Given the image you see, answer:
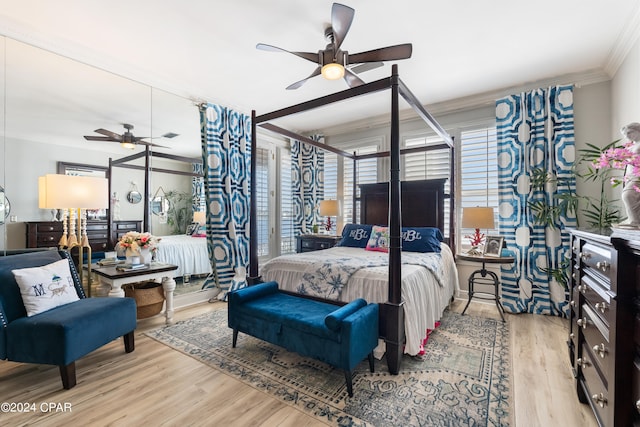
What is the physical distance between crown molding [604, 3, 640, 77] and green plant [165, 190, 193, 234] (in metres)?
4.77

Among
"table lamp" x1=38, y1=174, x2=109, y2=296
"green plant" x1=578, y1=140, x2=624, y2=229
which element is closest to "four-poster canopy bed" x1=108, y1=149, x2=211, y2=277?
"table lamp" x1=38, y1=174, x2=109, y2=296

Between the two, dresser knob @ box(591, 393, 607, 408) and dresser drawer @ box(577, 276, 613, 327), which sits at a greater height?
dresser drawer @ box(577, 276, 613, 327)

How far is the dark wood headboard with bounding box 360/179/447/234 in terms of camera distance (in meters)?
3.88

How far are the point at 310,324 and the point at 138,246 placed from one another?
2.14 metres

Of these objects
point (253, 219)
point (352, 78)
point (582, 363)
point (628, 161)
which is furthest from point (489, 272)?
point (253, 219)

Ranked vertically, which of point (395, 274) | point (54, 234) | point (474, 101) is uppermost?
point (474, 101)

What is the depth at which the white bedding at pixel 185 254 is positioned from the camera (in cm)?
357

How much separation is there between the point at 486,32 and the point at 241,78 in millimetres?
2619

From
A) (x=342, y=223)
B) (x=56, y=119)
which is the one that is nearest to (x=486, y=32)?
(x=342, y=223)

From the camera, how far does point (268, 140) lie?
5133 millimetres

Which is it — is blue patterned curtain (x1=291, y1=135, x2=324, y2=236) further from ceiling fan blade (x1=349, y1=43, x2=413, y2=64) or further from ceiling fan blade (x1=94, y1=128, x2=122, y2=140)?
ceiling fan blade (x1=349, y1=43, x2=413, y2=64)

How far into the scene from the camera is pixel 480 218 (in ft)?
10.9

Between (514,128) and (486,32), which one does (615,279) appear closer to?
(486,32)

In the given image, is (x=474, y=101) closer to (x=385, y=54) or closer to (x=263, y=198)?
(x=385, y=54)
